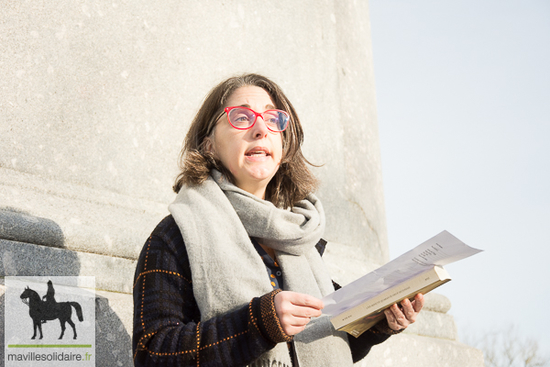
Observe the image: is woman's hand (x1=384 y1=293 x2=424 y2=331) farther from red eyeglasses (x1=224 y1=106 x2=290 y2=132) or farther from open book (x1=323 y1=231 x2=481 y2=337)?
Answer: red eyeglasses (x1=224 y1=106 x2=290 y2=132)

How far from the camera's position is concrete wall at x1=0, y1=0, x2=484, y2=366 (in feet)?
9.19

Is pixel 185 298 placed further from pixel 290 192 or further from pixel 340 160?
pixel 340 160

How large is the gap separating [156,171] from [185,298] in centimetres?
149

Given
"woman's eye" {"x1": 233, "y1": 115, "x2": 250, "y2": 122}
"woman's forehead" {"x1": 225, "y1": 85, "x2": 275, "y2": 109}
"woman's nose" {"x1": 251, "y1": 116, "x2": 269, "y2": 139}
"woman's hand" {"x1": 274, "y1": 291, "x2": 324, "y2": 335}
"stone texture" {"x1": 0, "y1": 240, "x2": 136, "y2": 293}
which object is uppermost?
"woman's forehead" {"x1": 225, "y1": 85, "x2": 275, "y2": 109}

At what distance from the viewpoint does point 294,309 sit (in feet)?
6.14

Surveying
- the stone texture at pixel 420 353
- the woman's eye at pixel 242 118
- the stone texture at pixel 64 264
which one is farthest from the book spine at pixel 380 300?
the stone texture at pixel 420 353

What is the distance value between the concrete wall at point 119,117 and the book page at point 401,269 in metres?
1.25

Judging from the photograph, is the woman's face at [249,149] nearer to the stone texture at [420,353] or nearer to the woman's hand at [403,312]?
the woman's hand at [403,312]

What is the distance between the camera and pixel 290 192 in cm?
289

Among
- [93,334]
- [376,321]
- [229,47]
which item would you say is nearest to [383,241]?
[229,47]

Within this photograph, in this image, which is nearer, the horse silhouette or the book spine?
the book spine

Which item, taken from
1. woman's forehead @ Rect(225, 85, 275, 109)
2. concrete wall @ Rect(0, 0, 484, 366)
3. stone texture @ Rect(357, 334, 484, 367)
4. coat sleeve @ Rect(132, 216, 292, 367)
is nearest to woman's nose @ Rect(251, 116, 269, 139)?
woman's forehead @ Rect(225, 85, 275, 109)

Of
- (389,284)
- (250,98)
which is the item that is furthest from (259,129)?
(389,284)

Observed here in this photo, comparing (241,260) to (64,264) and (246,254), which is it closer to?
(246,254)
